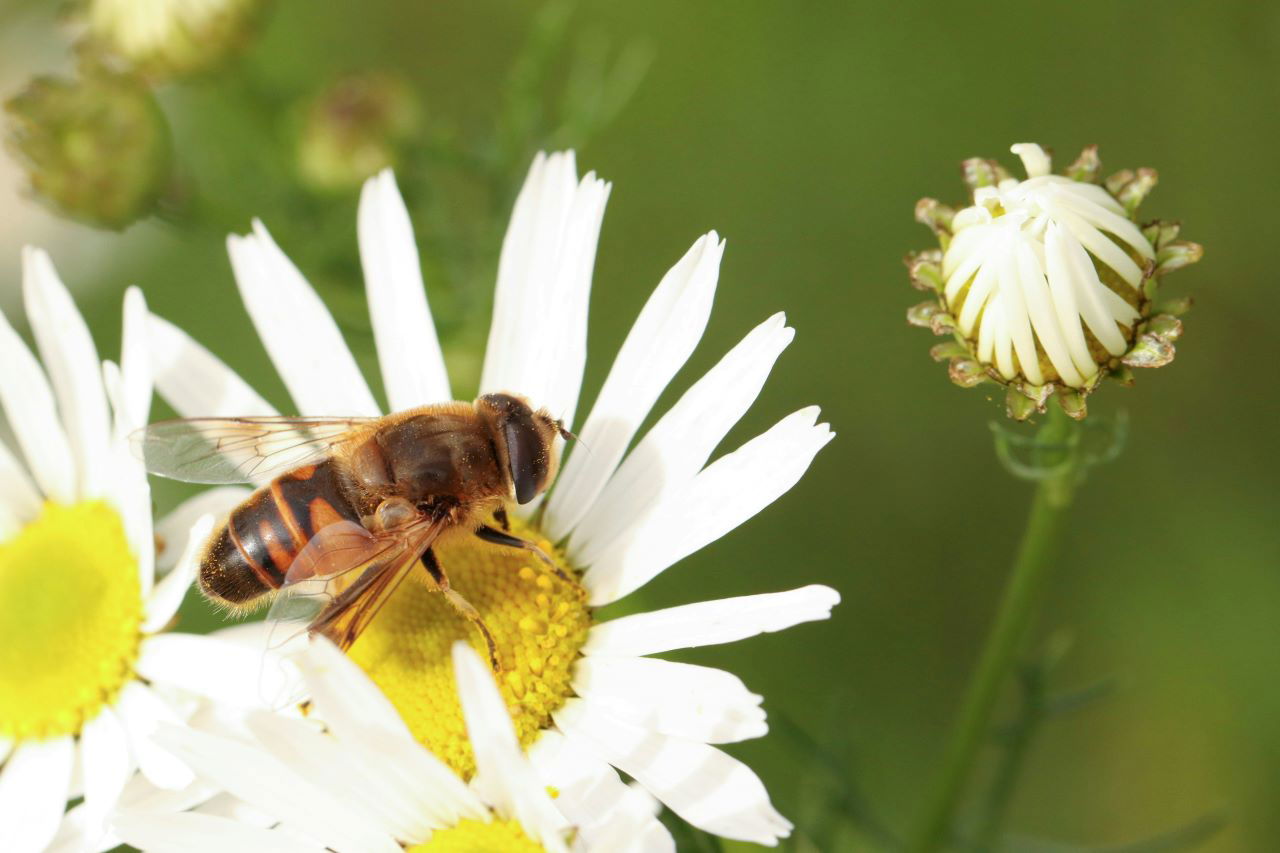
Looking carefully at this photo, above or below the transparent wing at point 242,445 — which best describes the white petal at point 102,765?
below

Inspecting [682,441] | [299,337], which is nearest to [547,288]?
[682,441]

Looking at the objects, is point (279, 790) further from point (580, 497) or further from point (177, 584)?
point (580, 497)

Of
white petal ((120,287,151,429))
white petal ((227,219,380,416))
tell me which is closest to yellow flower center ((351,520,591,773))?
white petal ((227,219,380,416))

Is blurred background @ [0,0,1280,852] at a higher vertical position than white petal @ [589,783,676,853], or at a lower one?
higher

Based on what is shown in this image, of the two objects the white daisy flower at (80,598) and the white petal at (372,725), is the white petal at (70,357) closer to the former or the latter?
the white daisy flower at (80,598)

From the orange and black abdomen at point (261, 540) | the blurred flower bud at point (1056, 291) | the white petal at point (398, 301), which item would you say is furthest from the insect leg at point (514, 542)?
the blurred flower bud at point (1056, 291)

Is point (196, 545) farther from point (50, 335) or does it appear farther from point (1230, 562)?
point (1230, 562)

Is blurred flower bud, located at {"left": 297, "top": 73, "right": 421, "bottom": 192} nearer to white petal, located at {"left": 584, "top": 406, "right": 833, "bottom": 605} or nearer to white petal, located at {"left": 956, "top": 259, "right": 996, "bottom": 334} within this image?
white petal, located at {"left": 584, "top": 406, "right": 833, "bottom": 605}
